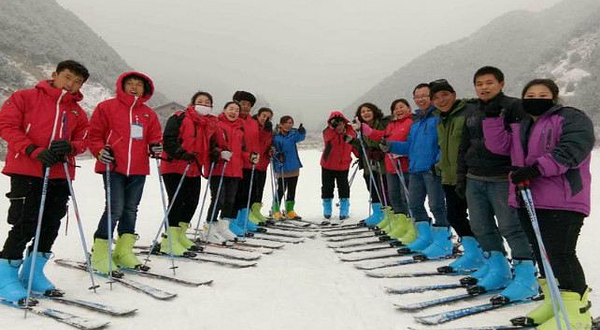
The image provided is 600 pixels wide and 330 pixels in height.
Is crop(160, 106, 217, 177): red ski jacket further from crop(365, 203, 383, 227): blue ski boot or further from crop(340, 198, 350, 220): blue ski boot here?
crop(340, 198, 350, 220): blue ski boot

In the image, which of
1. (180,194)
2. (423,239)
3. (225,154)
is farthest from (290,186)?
(423,239)

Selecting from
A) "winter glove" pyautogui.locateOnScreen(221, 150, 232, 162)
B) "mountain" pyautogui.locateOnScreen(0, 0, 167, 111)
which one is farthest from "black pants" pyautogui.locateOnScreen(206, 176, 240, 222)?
"mountain" pyautogui.locateOnScreen(0, 0, 167, 111)

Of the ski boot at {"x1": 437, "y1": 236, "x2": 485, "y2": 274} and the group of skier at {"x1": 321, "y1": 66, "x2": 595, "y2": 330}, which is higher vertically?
the group of skier at {"x1": 321, "y1": 66, "x2": 595, "y2": 330}

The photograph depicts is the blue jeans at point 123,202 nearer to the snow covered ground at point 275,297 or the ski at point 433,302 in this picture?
the snow covered ground at point 275,297

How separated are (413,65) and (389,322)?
113 meters

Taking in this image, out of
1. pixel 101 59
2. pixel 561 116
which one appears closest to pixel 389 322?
pixel 561 116

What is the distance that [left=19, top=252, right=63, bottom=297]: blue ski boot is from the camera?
4000mm

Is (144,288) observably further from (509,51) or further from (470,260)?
(509,51)

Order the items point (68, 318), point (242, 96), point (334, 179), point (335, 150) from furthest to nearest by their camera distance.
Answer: point (334, 179), point (335, 150), point (242, 96), point (68, 318)

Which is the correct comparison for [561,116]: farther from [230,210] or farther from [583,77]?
[583,77]

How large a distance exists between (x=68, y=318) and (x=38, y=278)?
0.96 meters

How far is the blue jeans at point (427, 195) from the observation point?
573cm

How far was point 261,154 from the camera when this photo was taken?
9.30 meters

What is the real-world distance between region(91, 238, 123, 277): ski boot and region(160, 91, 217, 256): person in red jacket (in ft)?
3.17
